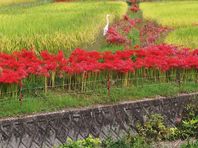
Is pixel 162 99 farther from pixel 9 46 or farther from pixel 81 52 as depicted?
pixel 9 46

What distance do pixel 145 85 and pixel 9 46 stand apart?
3565 millimetres

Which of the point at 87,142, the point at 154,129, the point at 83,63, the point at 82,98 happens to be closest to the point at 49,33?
the point at 83,63

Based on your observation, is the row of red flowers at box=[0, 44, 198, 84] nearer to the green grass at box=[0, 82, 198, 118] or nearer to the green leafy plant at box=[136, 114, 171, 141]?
the green grass at box=[0, 82, 198, 118]

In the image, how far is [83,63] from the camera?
8.70m

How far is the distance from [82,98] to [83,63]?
690mm

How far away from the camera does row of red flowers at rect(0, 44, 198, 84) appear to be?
8.23m

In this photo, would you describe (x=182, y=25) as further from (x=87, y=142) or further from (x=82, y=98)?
(x=87, y=142)

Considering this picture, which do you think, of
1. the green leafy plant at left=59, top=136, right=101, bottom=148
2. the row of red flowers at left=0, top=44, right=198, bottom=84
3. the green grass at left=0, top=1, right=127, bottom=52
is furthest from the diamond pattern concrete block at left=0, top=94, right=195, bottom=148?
the green grass at left=0, top=1, right=127, bottom=52

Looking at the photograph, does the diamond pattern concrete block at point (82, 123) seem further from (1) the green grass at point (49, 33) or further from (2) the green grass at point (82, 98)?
(1) the green grass at point (49, 33)

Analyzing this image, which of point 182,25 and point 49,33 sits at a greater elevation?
point 49,33

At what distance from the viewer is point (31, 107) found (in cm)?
762

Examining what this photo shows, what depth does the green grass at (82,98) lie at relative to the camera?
7586mm

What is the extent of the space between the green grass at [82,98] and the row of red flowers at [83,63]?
1.03 feet

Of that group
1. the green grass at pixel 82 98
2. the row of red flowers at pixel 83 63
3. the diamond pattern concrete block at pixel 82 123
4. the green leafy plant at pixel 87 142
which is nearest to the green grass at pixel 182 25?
the row of red flowers at pixel 83 63
